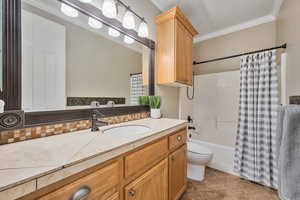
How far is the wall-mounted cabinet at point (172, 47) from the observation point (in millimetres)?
1550

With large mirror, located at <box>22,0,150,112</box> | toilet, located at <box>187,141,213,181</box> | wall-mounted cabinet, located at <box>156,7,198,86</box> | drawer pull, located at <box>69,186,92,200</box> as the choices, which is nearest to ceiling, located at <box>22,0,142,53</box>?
large mirror, located at <box>22,0,150,112</box>

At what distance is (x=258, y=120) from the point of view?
1.69m

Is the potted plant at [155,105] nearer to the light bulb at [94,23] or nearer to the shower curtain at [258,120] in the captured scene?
the light bulb at [94,23]

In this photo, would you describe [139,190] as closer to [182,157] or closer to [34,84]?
[182,157]

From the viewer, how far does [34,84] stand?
812 mm

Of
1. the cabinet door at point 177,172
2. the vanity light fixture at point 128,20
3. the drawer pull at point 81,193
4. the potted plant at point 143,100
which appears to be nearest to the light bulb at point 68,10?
the vanity light fixture at point 128,20

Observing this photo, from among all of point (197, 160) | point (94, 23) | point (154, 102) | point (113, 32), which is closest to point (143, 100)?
point (154, 102)

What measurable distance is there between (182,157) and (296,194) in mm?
782

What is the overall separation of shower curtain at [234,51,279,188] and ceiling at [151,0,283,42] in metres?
0.68

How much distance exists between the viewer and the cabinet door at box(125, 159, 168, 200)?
73 centimetres

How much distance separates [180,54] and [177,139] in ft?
3.41

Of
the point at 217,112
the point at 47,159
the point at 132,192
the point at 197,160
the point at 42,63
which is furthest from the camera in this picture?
the point at 217,112

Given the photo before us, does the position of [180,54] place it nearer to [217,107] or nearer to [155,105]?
[155,105]

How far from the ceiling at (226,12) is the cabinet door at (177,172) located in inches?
72.8
